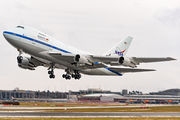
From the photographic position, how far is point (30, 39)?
43.9m

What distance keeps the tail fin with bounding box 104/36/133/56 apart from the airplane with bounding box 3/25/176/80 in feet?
15.3

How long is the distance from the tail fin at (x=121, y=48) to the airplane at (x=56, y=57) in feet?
15.3

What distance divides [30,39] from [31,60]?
10078mm

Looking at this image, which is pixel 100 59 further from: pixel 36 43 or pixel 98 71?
pixel 36 43

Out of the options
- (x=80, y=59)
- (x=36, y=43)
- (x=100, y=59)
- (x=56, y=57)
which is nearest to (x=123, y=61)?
(x=100, y=59)

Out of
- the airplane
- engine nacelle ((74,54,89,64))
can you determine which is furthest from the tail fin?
engine nacelle ((74,54,89,64))

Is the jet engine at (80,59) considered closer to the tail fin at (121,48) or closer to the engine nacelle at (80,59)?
the engine nacelle at (80,59)

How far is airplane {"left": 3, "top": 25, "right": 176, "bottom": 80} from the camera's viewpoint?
143 ft

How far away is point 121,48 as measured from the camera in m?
65.4

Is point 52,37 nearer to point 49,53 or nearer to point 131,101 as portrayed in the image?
point 49,53

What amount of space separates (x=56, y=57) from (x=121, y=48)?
76.9ft

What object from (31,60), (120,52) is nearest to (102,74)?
(120,52)

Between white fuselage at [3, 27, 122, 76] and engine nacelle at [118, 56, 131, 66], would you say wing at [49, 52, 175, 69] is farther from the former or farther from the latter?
white fuselage at [3, 27, 122, 76]

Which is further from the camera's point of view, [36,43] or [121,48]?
[121,48]
